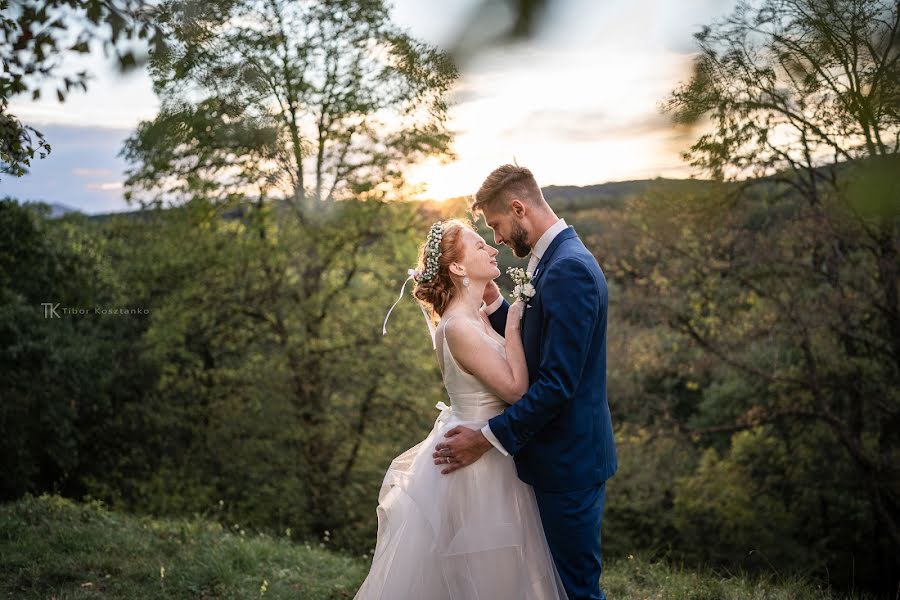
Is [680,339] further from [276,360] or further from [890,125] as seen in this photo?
[890,125]

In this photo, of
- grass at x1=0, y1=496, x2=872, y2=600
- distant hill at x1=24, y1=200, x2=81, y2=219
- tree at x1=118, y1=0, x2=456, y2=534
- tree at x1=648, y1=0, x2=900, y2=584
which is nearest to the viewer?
grass at x1=0, y1=496, x2=872, y2=600

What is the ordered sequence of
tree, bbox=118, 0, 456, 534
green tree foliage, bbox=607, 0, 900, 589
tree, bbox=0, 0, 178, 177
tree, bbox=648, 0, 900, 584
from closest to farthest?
tree, bbox=0, 0, 178, 177 < tree, bbox=648, 0, 900, 584 < green tree foliage, bbox=607, 0, 900, 589 < tree, bbox=118, 0, 456, 534

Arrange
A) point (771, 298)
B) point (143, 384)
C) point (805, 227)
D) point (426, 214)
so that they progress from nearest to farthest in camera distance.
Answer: point (805, 227) < point (771, 298) < point (426, 214) < point (143, 384)

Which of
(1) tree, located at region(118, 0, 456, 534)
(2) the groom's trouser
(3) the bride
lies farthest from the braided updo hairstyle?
(1) tree, located at region(118, 0, 456, 534)

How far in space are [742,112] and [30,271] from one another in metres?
12.7

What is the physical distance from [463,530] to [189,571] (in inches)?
112

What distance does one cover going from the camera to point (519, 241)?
355cm

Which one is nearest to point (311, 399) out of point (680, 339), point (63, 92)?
point (680, 339)

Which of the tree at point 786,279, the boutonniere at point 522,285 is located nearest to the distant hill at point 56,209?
the tree at point 786,279

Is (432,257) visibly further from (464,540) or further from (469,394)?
(464,540)

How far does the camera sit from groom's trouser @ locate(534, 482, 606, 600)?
316cm

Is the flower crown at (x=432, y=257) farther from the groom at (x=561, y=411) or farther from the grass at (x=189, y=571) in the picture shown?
the grass at (x=189, y=571)

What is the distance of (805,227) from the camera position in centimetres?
1280

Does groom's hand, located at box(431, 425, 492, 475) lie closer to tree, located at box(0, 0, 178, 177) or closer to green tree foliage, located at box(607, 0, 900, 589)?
tree, located at box(0, 0, 178, 177)
